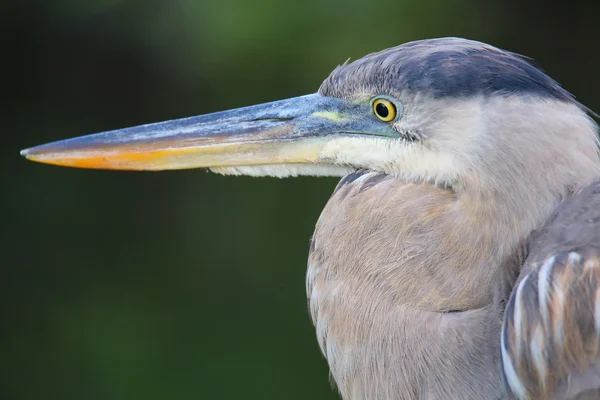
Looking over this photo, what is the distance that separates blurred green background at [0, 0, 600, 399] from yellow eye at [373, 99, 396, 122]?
1.94 metres

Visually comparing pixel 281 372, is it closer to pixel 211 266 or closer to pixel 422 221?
pixel 211 266

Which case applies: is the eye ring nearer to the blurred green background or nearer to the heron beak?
the heron beak

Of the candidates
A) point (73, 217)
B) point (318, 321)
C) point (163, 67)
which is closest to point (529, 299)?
point (318, 321)

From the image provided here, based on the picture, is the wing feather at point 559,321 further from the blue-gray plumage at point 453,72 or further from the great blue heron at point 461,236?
the blue-gray plumage at point 453,72

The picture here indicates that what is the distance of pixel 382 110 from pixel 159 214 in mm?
2949

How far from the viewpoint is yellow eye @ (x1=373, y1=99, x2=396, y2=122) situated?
154cm

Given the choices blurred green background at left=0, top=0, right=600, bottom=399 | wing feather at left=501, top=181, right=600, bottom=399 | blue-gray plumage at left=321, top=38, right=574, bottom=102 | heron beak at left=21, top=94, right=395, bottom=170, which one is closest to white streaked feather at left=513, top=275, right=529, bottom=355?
wing feather at left=501, top=181, right=600, bottom=399

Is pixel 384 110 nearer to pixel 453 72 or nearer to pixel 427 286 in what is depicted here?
pixel 453 72

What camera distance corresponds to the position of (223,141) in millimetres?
1659

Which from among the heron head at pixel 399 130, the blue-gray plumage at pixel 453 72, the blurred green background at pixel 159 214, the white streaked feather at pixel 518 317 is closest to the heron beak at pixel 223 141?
the heron head at pixel 399 130

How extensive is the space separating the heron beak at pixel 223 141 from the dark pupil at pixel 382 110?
65 millimetres

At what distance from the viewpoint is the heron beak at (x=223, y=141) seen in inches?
64.0

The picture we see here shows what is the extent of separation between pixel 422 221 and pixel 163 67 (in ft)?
8.73

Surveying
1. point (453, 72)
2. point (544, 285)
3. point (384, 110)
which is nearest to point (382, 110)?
point (384, 110)
